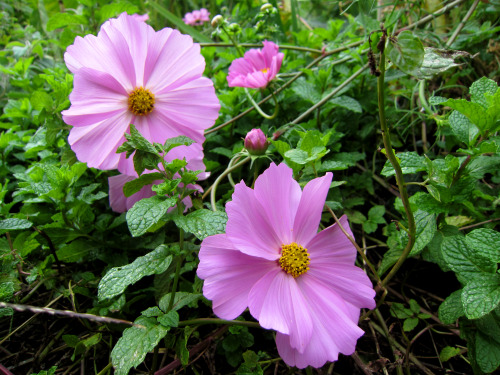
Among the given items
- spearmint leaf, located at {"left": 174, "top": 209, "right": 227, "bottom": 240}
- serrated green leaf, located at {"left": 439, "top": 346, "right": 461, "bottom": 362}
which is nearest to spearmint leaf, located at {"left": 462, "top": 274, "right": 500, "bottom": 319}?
serrated green leaf, located at {"left": 439, "top": 346, "right": 461, "bottom": 362}

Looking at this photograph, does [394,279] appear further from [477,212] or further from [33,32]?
[33,32]

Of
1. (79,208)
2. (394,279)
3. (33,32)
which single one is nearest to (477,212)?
(394,279)

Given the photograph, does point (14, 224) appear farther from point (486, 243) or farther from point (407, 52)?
point (486, 243)

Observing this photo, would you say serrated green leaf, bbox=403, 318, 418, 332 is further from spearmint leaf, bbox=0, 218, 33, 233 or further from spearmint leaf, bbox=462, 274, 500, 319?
spearmint leaf, bbox=0, 218, 33, 233

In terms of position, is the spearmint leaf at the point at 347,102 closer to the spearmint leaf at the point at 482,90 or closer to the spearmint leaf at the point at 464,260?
the spearmint leaf at the point at 482,90

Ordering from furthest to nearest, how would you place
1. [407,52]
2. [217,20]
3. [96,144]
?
1. [217,20]
2. [96,144]
3. [407,52]

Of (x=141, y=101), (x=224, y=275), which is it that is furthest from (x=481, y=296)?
(x=141, y=101)

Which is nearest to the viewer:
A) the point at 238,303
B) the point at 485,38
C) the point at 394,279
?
the point at 238,303
